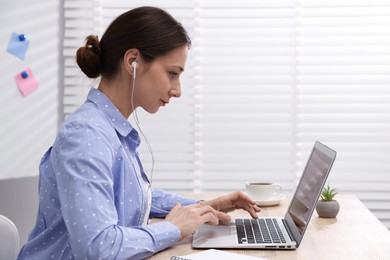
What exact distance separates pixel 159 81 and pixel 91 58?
0.65ft

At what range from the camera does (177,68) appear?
5.22 feet

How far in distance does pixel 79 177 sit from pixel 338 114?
200 centimetres

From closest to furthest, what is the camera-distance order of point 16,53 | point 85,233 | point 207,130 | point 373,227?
point 85,233 → point 373,227 → point 16,53 → point 207,130

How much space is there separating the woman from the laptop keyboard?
5cm

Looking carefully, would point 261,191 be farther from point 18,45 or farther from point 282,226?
point 18,45

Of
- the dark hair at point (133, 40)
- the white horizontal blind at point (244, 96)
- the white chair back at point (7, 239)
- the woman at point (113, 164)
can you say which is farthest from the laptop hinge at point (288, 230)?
the white horizontal blind at point (244, 96)

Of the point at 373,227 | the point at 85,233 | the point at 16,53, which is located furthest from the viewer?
the point at 16,53

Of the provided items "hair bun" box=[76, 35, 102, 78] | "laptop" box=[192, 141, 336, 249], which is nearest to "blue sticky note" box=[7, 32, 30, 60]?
"hair bun" box=[76, 35, 102, 78]

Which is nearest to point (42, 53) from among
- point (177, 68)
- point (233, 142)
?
point (233, 142)

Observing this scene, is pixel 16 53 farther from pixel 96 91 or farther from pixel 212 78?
pixel 96 91

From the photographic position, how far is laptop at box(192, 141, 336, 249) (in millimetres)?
1441

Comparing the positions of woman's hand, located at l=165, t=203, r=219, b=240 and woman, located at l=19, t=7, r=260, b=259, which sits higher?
woman, located at l=19, t=7, r=260, b=259

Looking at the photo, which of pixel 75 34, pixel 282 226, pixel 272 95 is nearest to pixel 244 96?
pixel 272 95

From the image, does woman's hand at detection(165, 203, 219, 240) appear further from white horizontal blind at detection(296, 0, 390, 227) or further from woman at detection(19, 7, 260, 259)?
white horizontal blind at detection(296, 0, 390, 227)
